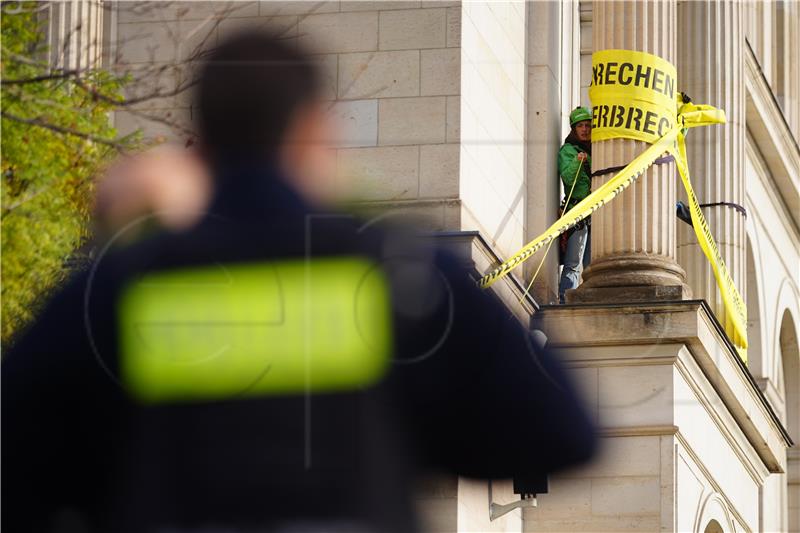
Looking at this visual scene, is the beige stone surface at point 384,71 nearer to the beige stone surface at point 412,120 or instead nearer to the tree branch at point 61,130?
the beige stone surface at point 412,120

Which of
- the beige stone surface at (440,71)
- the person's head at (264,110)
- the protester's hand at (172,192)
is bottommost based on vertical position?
the protester's hand at (172,192)

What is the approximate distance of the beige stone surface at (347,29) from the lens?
14.3 m

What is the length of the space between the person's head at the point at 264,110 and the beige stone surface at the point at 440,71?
339 inches

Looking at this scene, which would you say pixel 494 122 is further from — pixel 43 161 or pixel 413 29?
pixel 43 161

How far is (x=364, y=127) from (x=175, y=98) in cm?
632

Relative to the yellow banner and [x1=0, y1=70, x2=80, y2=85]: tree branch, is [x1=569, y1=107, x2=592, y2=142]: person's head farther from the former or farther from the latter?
[x1=0, y1=70, x2=80, y2=85]: tree branch

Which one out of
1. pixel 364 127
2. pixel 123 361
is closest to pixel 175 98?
pixel 123 361

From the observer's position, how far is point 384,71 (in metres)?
14.4

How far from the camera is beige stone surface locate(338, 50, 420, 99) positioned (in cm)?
1426

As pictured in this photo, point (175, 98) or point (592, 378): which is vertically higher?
point (175, 98)

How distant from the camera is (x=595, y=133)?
17.1 meters

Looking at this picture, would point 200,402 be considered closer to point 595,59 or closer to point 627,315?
point 627,315

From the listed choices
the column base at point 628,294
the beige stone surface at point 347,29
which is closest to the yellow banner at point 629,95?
the column base at point 628,294

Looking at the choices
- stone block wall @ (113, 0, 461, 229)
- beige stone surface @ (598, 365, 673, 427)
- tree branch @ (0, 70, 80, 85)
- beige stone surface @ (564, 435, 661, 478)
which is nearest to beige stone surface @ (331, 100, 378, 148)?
stone block wall @ (113, 0, 461, 229)
